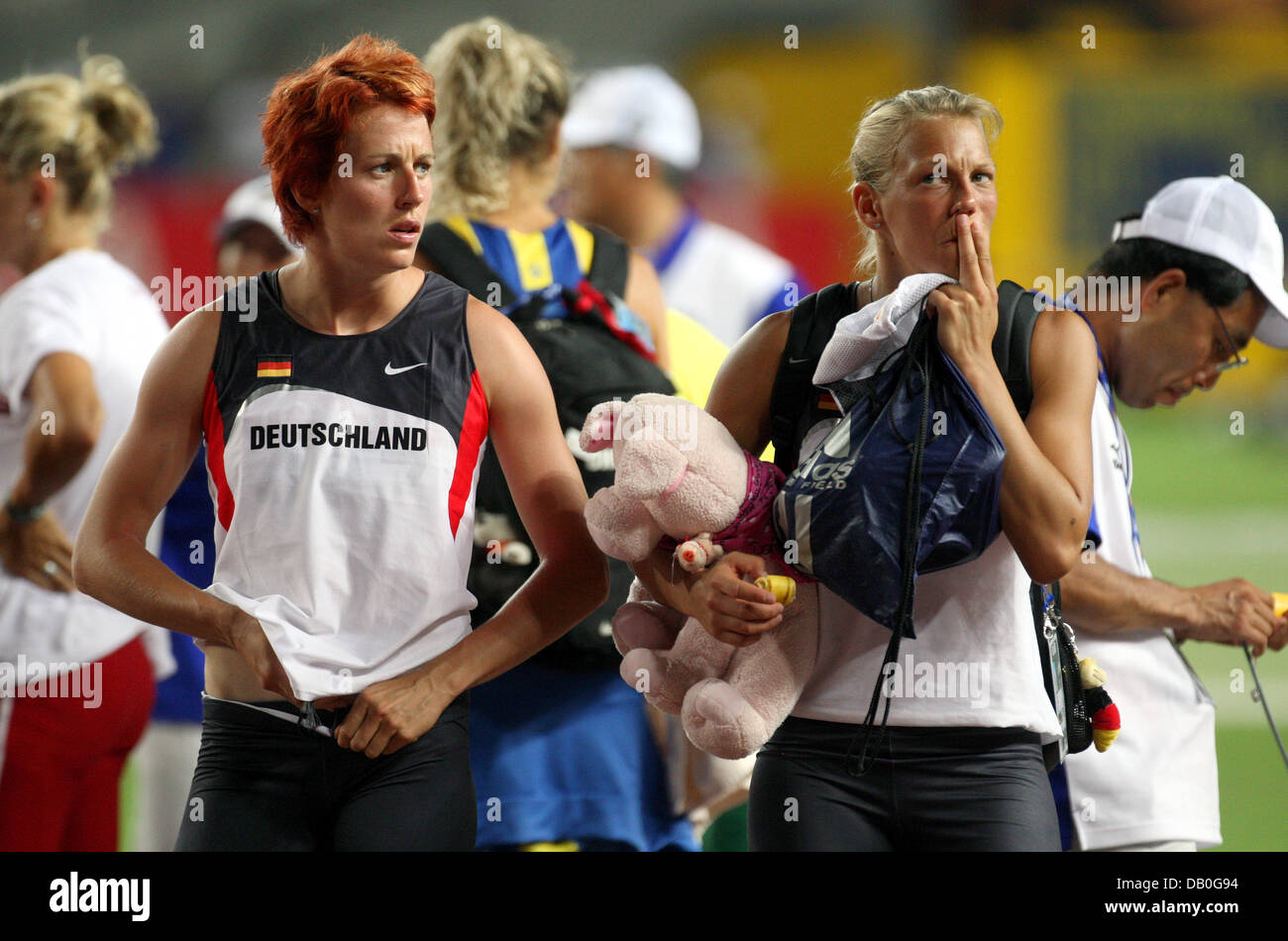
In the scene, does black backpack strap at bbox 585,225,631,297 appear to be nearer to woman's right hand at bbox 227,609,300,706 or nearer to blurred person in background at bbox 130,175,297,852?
blurred person in background at bbox 130,175,297,852

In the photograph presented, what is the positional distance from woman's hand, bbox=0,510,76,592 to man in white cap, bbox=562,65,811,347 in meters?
1.81

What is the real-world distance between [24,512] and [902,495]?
2.48 m

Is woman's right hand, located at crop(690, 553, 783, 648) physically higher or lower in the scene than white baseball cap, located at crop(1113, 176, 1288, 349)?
lower

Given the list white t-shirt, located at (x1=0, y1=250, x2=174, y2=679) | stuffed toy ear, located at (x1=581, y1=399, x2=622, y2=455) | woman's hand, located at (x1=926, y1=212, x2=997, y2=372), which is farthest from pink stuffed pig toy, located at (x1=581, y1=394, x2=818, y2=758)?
white t-shirt, located at (x1=0, y1=250, x2=174, y2=679)

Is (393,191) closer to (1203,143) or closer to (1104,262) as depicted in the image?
(1104,262)

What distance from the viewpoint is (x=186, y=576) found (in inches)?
154

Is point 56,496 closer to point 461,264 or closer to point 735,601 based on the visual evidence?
point 461,264

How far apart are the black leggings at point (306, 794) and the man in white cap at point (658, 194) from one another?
2.38 m

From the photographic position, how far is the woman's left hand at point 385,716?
7.24 ft

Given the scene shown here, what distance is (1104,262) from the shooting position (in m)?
3.22

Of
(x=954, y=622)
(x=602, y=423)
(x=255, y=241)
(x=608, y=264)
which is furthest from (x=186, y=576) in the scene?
(x=954, y=622)

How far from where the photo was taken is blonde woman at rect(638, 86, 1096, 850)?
2.15m

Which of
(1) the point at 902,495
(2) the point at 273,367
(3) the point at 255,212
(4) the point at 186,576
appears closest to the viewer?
(1) the point at 902,495

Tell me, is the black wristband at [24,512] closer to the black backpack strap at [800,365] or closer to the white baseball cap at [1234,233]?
the black backpack strap at [800,365]
